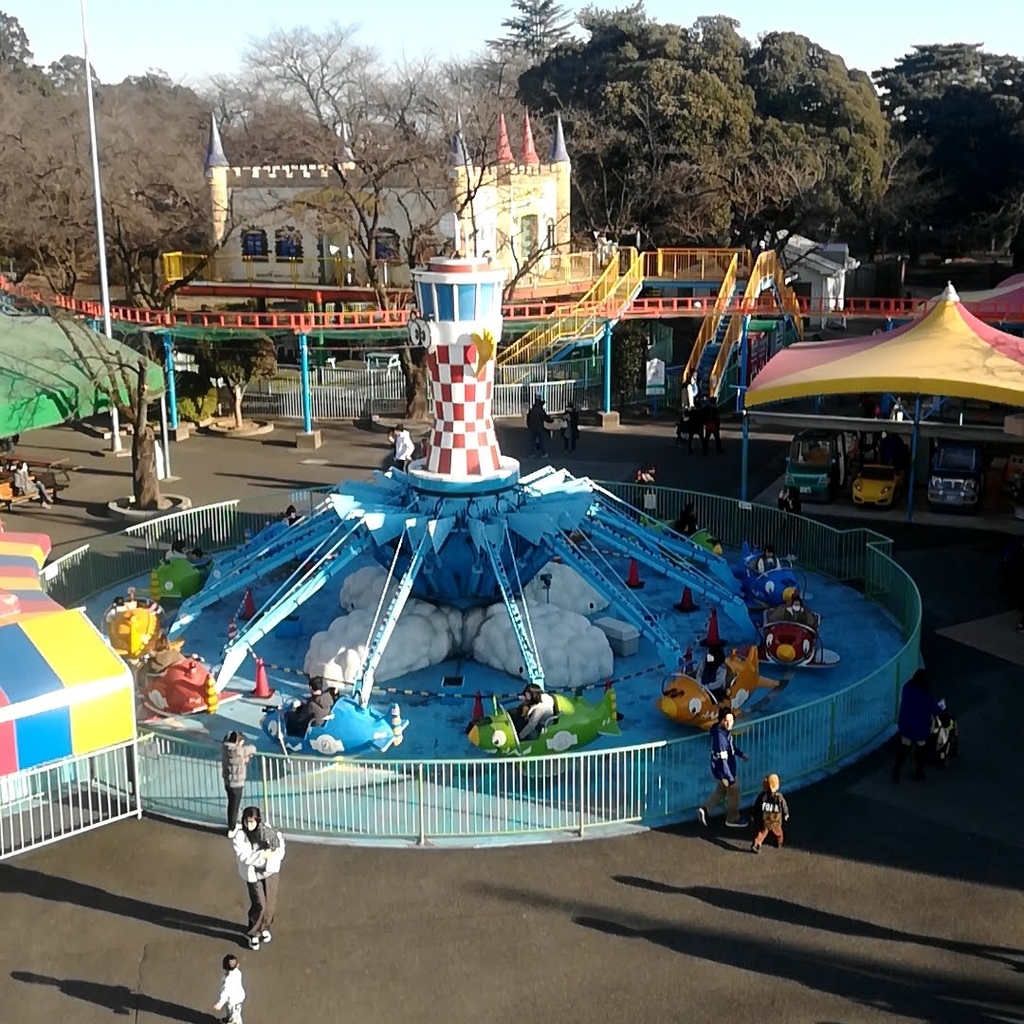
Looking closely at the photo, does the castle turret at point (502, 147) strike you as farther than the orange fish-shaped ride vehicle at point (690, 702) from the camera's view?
Yes

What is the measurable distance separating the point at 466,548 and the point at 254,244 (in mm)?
25838

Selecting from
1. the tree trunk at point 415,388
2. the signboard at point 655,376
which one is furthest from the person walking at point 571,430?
the tree trunk at point 415,388

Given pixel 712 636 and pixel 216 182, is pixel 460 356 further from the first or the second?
pixel 216 182

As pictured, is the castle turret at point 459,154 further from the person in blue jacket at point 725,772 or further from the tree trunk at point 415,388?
the person in blue jacket at point 725,772

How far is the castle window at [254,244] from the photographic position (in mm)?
39031

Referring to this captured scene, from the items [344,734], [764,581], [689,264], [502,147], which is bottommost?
[344,734]

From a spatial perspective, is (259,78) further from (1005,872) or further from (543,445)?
(1005,872)

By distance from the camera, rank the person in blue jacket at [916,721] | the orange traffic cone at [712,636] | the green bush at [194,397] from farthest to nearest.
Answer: the green bush at [194,397] < the orange traffic cone at [712,636] < the person in blue jacket at [916,721]

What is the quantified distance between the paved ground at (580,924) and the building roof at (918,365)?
988 cm

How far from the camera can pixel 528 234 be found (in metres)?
40.0

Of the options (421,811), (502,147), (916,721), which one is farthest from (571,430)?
(421,811)

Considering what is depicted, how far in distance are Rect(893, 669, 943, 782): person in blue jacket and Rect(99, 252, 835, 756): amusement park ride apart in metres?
2.09

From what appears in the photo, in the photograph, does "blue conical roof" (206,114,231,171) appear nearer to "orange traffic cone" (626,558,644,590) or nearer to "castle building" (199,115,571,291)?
"castle building" (199,115,571,291)

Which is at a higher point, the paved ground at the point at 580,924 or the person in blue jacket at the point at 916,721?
the person in blue jacket at the point at 916,721
